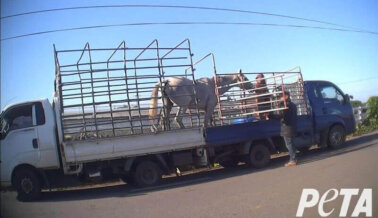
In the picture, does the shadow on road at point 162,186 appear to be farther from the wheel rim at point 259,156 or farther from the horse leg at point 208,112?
the horse leg at point 208,112

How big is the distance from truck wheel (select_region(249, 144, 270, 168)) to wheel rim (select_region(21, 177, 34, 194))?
5575mm

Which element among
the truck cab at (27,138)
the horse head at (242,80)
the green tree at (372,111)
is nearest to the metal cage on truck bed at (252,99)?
the horse head at (242,80)

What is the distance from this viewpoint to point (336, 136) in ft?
42.0

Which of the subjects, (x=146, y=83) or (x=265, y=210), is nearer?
(x=265, y=210)

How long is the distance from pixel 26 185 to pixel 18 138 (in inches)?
40.2

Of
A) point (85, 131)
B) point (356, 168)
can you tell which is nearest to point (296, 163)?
point (356, 168)

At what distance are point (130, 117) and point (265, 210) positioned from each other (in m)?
4.50

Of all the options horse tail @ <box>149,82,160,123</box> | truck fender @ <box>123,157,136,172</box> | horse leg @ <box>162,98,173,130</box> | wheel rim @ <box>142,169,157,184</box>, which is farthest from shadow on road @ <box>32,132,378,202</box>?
horse tail @ <box>149,82,160,123</box>

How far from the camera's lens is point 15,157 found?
27.4 ft

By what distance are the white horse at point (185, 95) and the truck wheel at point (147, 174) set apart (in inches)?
45.6

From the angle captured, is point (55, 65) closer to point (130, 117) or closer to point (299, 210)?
point (130, 117)

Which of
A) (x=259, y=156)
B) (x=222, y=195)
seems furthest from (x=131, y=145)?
(x=259, y=156)

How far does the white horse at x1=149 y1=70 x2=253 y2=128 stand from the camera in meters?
10.2

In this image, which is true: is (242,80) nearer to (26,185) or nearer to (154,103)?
(154,103)
